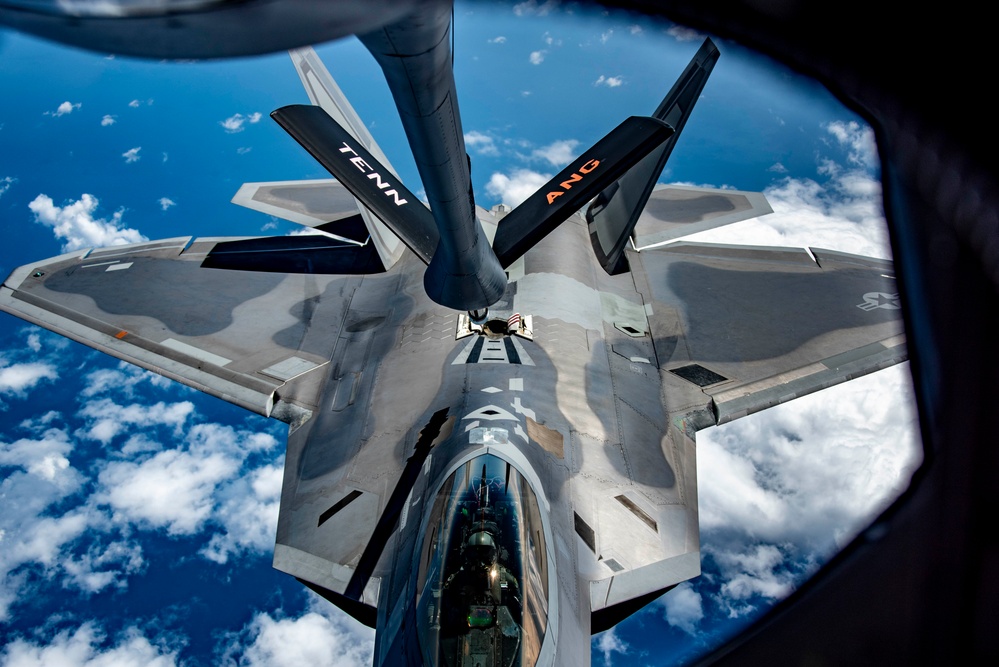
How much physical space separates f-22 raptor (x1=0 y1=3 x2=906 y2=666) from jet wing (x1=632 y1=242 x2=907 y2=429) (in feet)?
0.16

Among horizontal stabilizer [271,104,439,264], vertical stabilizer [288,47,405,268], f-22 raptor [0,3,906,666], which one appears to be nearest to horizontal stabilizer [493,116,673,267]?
f-22 raptor [0,3,906,666]

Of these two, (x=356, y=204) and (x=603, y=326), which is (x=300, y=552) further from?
(x=356, y=204)

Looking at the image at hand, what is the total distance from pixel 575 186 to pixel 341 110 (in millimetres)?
6773

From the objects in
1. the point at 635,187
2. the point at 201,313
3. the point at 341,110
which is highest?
the point at 341,110

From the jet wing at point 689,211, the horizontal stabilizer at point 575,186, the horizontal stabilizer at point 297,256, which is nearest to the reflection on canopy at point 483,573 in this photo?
the horizontal stabilizer at point 575,186

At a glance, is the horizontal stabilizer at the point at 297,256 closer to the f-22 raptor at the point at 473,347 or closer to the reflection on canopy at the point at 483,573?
the f-22 raptor at the point at 473,347

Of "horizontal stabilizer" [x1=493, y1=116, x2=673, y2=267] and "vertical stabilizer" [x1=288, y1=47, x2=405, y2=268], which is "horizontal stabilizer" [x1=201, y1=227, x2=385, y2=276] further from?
"horizontal stabilizer" [x1=493, y1=116, x2=673, y2=267]

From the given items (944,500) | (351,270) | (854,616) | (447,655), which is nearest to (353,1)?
(944,500)

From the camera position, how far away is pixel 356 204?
13.5 metres

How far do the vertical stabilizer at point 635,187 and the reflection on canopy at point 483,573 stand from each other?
5632mm

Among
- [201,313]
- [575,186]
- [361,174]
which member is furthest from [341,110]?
[575,186]

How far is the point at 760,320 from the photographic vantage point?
11.0 m

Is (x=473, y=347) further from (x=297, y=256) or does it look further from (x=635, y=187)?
(x=297, y=256)

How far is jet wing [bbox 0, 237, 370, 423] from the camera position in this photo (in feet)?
32.2
